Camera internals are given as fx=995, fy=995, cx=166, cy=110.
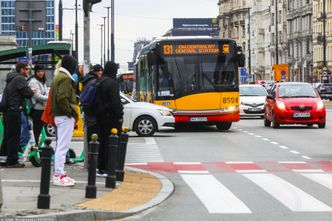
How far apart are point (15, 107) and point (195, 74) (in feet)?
50.8

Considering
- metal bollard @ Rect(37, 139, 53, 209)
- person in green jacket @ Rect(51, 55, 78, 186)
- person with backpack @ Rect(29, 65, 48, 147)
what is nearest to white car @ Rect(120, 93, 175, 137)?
person with backpack @ Rect(29, 65, 48, 147)

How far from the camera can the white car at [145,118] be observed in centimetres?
2889

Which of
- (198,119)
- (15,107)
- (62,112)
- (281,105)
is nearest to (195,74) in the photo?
(198,119)

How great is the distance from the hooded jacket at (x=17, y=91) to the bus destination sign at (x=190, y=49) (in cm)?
1539

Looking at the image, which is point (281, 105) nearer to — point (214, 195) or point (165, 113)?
point (165, 113)

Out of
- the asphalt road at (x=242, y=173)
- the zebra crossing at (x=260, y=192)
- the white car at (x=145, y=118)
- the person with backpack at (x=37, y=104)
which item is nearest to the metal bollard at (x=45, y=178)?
the asphalt road at (x=242, y=173)

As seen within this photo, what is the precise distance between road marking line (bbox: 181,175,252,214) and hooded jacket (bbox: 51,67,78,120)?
6.93 ft

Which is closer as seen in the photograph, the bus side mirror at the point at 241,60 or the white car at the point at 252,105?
the bus side mirror at the point at 241,60

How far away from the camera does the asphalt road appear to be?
11742 mm

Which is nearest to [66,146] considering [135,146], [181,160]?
[181,160]

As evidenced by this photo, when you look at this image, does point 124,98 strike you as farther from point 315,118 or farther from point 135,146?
point 315,118

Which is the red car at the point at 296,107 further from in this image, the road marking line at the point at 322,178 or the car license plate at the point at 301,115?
the road marking line at the point at 322,178

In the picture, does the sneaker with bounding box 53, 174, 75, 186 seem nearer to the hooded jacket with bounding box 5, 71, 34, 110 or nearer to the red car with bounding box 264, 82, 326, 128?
the hooded jacket with bounding box 5, 71, 34, 110

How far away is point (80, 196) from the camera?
1239cm
